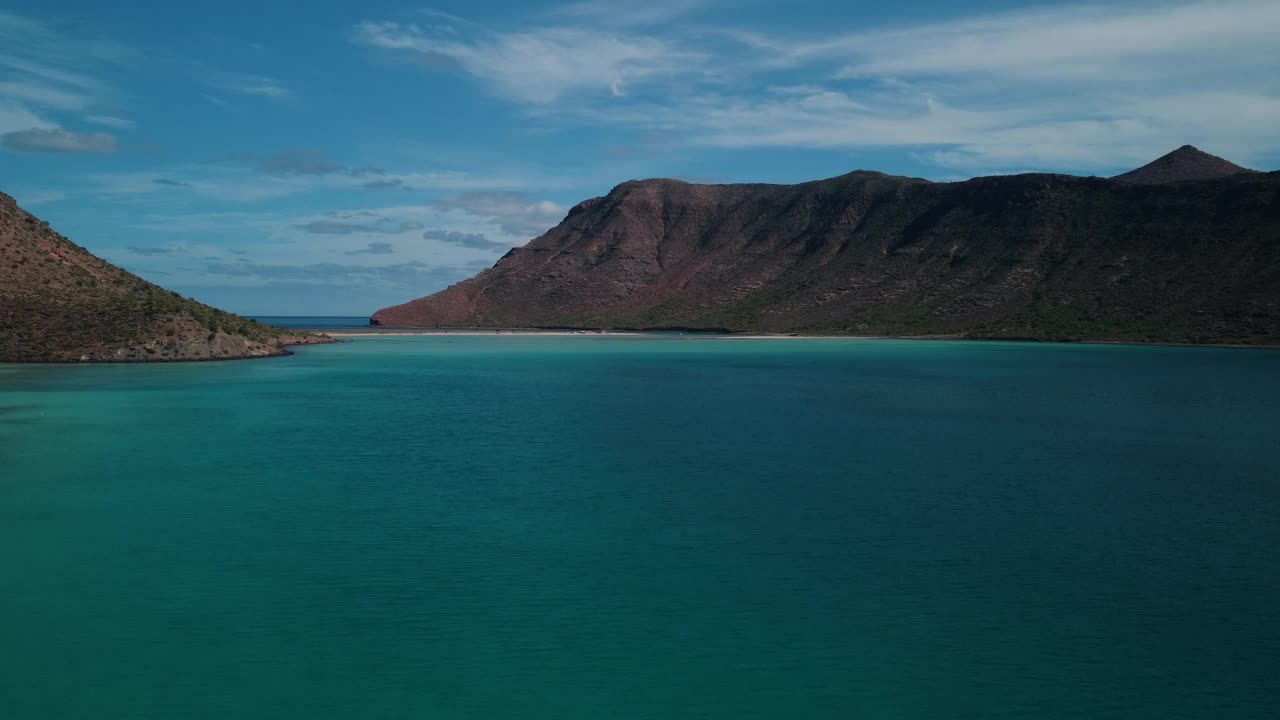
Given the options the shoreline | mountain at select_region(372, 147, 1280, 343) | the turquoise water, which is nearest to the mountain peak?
mountain at select_region(372, 147, 1280, 343)

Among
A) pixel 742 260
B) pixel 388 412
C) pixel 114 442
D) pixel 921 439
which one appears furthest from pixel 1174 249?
pixel 114 442

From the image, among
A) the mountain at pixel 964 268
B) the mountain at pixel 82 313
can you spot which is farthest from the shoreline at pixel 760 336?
the mountain at pixel 82 313

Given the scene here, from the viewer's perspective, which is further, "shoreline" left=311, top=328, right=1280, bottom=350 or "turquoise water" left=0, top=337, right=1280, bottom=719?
"shoreline" left=311, top=328, right=1280, bottom=350

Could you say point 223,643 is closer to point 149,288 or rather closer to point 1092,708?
point 1092,708

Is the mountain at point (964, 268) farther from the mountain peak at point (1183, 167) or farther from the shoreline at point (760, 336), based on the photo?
the mountain peak at point (1183, 167)

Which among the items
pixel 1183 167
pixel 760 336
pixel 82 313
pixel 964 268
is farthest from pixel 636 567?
pixel 1183 167

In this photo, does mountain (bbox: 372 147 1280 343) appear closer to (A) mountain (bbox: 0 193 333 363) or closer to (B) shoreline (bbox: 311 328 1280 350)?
(B) shoreline (bbox: 311 328 1280 350)
